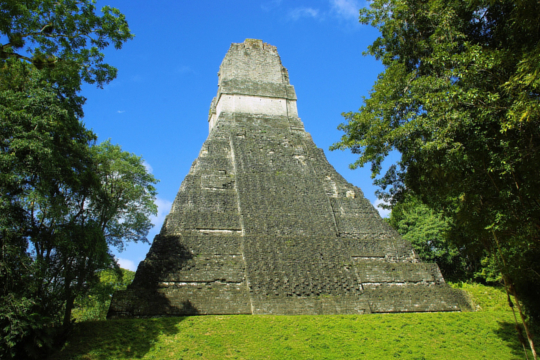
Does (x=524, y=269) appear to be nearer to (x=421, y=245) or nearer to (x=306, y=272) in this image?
(x=306, y=272)

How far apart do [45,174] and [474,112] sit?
26.9 feet

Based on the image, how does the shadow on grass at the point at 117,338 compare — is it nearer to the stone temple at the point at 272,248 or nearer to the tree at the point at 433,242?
the stone temple at the point at 272,248

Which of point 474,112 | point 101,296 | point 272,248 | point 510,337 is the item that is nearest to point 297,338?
point 272,248

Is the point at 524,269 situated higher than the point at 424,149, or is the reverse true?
the point at 424,149

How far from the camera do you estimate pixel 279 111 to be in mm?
20328

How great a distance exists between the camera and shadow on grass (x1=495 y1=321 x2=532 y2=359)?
8.63m

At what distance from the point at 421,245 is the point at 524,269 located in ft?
44.5

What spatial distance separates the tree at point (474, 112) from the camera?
6598mm

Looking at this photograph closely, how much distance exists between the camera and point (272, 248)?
12305 millimetres

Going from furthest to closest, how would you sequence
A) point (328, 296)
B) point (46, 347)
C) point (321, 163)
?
point (321, 163), point (328, 296), point (46, 347)

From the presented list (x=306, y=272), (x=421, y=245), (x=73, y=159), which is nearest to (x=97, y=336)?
(x=73, y=159)

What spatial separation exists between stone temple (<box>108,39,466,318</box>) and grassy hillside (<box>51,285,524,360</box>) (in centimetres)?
77

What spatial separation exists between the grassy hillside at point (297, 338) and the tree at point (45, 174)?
1.06m

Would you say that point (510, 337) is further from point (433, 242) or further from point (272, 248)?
point (433, 242)
